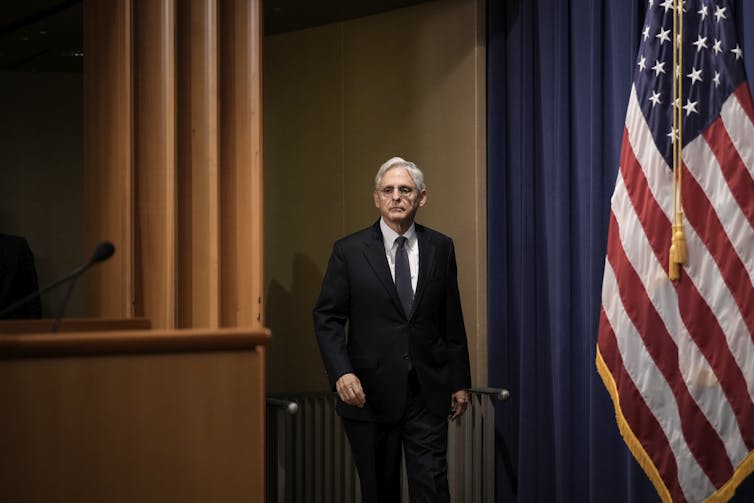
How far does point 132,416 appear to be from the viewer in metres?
1.99

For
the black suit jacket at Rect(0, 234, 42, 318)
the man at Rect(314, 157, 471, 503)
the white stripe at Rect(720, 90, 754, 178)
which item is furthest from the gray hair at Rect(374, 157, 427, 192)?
the black suit jacket at Rect(0, 234, 42, 318)

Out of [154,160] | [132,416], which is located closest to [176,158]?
[154,160]

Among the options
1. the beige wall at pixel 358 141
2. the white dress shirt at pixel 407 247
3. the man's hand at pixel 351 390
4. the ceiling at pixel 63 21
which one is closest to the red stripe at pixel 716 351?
the white dress shirt at pixel 407 247

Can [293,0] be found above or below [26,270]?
above

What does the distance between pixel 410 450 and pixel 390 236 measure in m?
0.80

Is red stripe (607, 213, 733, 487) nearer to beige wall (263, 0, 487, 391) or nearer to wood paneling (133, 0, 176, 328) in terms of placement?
beige wall (263, 0, 487, 391)

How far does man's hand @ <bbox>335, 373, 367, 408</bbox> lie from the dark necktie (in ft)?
1.11

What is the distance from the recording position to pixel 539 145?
467 cm

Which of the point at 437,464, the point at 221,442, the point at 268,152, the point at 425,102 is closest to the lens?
the point at 221,442

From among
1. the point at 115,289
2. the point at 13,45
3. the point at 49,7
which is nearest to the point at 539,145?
the point at 115,289

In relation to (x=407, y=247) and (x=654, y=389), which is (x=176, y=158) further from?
(x=654, y=389)

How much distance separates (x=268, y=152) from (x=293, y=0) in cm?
86

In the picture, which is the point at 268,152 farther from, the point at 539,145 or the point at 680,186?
the point at 680,186

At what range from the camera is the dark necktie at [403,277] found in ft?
12.7
